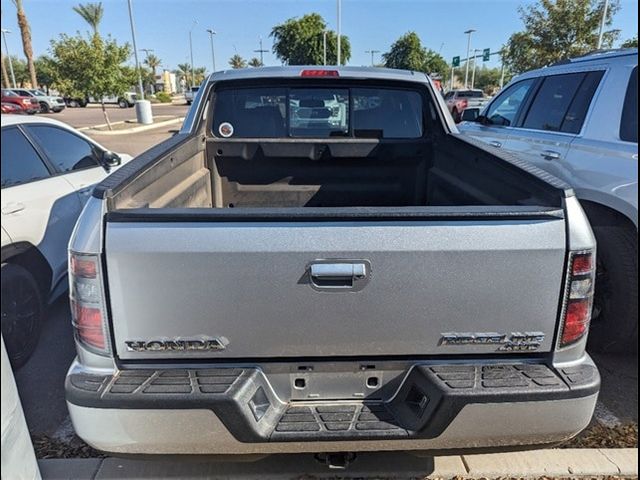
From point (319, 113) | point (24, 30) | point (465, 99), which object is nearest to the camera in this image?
point (319, 113)

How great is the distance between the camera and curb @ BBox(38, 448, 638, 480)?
92.2 inches

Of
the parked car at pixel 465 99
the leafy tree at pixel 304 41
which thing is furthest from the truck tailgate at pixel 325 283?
the leafy tree at pixel 304 41

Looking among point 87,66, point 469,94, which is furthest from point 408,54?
point 87,66

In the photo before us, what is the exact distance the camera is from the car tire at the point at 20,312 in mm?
3117

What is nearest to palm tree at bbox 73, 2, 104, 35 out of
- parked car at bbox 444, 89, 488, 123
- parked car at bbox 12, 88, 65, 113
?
parked car at bbox 12, 88, 65, 113

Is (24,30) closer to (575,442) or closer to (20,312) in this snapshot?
(20,312)

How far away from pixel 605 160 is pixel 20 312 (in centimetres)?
423

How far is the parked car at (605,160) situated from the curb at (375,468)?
110 cm

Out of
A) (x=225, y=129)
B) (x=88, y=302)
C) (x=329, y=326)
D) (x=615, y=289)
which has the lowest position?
(x=615, y=289)

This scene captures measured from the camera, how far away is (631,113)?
321 cm

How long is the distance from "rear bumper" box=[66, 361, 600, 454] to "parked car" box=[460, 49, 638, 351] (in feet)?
5.35

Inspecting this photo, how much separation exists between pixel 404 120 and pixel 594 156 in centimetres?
139

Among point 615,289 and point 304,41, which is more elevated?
point 304,41

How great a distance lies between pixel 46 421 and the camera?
284 cm
